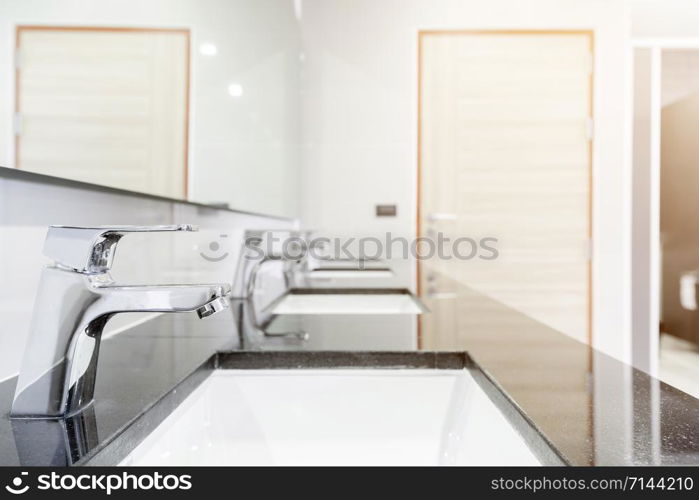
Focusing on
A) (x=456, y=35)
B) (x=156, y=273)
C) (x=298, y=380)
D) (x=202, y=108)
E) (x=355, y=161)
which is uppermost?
(x=456, y=35)

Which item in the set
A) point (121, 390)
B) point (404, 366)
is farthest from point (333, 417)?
point (121, 390)

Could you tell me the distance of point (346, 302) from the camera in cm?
162

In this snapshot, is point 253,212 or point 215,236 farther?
point 253,212

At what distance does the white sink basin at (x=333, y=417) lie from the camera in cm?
61

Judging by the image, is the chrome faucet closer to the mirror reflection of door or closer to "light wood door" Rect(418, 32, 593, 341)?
"light wood door" Rect(418, 32, 593, 341)

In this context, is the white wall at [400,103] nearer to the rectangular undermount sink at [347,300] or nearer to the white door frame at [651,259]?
the white door frame at [651,259]

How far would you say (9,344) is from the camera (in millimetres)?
616

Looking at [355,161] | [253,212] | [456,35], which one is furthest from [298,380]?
[456,35]

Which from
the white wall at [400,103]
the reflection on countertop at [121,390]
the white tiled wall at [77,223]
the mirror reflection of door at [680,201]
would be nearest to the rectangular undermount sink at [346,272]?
the white wall at [400,103]

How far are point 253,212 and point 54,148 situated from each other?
1052 mm

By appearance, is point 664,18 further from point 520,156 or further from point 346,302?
point 346,302

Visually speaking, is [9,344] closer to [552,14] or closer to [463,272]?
[463,272]
